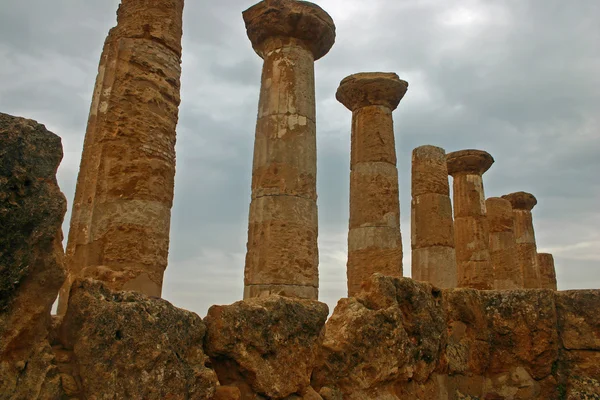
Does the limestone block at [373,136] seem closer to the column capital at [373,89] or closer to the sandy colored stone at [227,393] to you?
the column capital at [373,89]

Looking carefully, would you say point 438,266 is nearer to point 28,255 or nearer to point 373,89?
point 373,89

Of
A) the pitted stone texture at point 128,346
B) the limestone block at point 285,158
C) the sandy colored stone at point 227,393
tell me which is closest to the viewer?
the pitted stone texture at point 128,346

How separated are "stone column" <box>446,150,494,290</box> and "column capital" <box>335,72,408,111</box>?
5817 millimetres

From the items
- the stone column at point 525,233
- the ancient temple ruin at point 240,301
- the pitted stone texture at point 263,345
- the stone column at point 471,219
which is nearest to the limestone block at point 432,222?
the ancient temple ruin at point 240,301

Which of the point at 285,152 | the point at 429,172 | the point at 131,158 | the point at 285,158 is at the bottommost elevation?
the point at 131,158

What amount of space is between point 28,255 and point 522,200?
76.0 feet

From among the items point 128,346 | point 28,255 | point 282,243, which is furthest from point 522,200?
A: point 28,255

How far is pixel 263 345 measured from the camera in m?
3.64

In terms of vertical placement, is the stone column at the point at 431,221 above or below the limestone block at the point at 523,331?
above

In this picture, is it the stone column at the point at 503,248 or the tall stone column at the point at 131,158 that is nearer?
the tall stone column at the point at 131,158

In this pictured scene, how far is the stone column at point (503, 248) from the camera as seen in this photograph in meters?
18.3

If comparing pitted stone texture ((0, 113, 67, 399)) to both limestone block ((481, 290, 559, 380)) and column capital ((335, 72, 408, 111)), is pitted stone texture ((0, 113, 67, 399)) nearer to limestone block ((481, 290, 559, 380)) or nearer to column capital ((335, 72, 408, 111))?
limestone block ((481, 290, 559, 380))

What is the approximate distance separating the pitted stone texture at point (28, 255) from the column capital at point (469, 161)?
16.4 meters

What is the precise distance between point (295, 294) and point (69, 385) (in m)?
4.99
